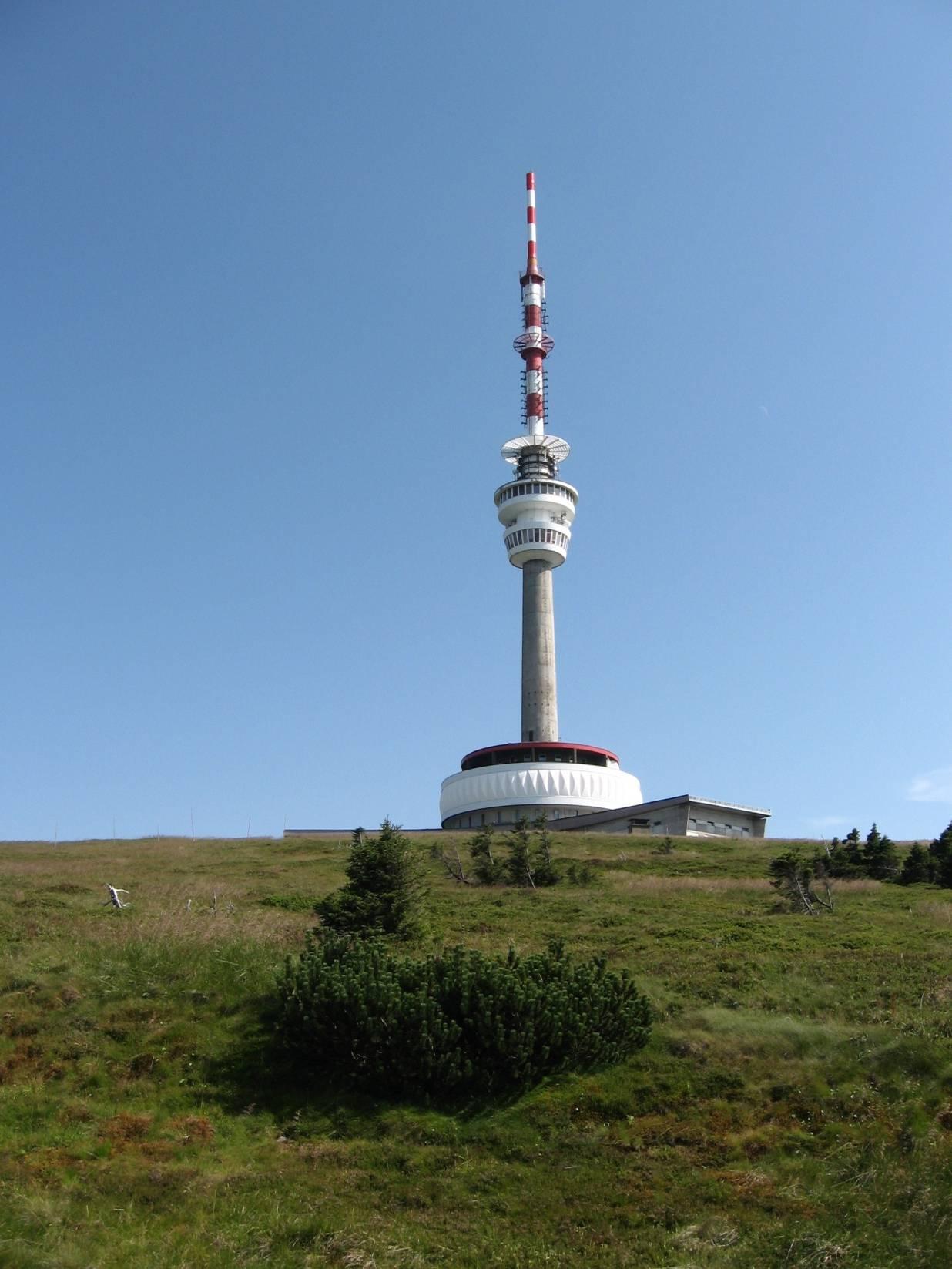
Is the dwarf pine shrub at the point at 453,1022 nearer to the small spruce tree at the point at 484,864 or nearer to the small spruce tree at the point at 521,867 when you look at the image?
the small spruce tree at the point at 521,867

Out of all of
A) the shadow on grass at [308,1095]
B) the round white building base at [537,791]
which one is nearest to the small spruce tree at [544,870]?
the shadow on grass at [308,1095]

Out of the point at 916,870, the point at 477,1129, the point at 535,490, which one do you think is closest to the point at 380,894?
the point at 477,1129

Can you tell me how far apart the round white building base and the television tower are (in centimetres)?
6

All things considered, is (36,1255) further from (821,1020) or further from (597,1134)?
(821,1020)

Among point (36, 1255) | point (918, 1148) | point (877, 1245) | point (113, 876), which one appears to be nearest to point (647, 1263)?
point (877, 1245)

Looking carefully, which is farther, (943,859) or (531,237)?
(531,237)

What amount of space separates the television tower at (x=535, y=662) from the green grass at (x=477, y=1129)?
2333 inches

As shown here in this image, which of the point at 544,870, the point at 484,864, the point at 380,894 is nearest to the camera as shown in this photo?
the point at 380,894

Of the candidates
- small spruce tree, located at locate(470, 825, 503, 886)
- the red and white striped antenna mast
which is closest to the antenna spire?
the red and white striped antenna mast

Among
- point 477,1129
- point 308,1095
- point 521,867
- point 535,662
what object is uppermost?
point 535,662

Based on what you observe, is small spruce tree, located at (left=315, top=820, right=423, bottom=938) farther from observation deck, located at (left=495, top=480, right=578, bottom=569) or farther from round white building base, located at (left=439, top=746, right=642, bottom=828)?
observation deck, located at (left=495, top=480, right=578, bottom=569)

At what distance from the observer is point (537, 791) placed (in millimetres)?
84312

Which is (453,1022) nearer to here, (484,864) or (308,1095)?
(308,1095)

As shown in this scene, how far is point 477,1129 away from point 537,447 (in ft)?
293
